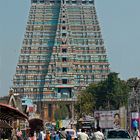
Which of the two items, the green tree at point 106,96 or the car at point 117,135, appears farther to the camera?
the green tree at point 106,96

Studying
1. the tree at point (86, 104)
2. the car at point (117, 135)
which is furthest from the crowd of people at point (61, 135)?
the tree at point (86, 104)

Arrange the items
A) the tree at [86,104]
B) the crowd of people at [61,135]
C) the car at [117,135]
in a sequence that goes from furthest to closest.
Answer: the tree at [86,104] → the car at [117,135] → the crowd of people at [61,135]

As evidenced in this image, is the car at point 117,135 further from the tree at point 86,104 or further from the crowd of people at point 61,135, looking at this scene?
the tree at point 86,104

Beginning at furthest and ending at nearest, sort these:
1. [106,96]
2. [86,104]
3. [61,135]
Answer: [86,104]
[106,96]
[61,135]

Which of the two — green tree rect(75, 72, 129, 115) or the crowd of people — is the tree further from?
the crowd of people

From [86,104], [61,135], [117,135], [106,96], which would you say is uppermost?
[106,96]

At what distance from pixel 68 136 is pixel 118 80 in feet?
371

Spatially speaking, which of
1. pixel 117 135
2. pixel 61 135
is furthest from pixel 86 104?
pixel 117 135

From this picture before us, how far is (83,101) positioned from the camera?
158 meters

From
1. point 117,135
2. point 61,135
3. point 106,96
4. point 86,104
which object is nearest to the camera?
point 117,135

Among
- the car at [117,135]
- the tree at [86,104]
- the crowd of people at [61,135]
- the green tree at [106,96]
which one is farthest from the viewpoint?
the green tree at [106,96]

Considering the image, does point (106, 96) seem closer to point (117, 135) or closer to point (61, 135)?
point (61, 135)

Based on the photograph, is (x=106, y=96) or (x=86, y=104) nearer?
(x=106, y=96)

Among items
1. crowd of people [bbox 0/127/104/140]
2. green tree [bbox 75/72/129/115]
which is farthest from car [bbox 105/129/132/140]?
green tree [bbox 75/72/129/115]
